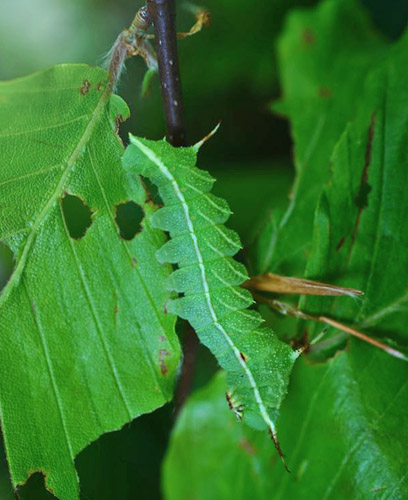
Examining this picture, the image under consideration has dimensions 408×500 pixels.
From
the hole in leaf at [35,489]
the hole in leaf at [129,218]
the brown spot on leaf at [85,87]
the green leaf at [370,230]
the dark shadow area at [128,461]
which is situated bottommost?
the dark shadow area at [128,461]

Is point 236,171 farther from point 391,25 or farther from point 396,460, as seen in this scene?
point 396,460

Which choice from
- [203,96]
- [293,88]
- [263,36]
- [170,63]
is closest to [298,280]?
[170,63]

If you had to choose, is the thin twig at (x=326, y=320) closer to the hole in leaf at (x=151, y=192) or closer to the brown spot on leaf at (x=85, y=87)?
the hole in leaf at (x=151, y=192)

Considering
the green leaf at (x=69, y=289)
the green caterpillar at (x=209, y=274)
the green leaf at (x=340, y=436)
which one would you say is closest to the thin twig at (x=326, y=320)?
the green leaf at (x=340, y=436)

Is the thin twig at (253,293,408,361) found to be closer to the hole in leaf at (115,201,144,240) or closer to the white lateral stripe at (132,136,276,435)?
the white lateral stripe at (132,136,276,435)

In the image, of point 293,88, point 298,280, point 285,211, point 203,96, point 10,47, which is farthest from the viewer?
point 10,47
